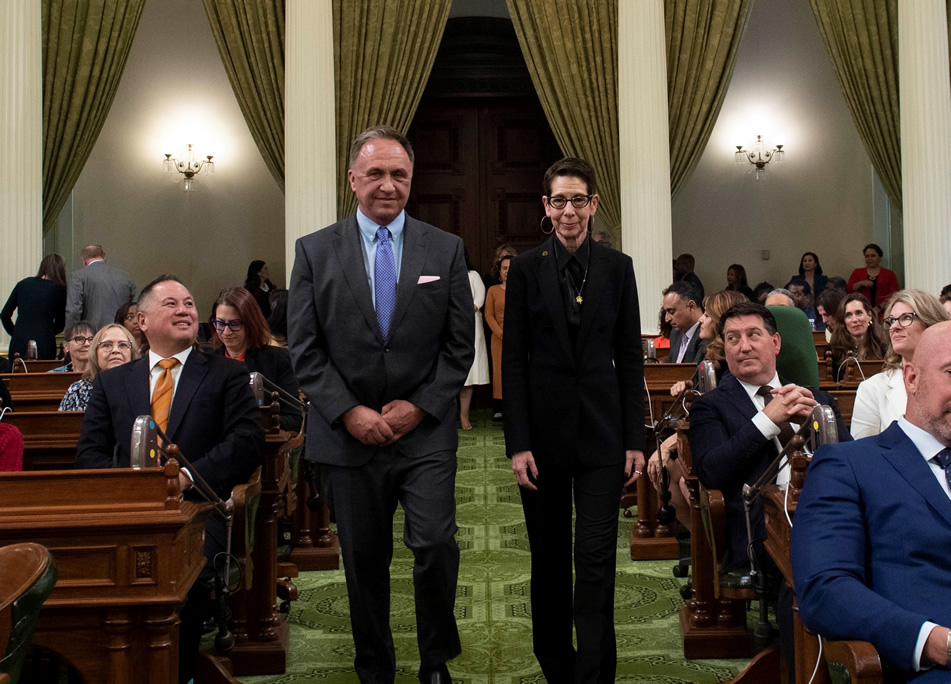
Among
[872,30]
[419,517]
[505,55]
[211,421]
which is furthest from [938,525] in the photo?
[505,55]

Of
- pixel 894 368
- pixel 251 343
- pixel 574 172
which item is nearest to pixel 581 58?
pixel 251 343

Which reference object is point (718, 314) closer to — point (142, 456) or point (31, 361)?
point (142, 456)

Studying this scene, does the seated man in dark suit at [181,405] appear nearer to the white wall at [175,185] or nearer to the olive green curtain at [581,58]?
the olive green curtain at [581,58]

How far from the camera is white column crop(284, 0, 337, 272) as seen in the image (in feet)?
28.4

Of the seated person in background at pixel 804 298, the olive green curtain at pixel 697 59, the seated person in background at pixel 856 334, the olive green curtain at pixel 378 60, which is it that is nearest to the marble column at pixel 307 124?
the olive green curtain at pixel 378 60

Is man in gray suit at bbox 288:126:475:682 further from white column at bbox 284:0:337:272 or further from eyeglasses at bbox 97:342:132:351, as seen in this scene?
white column at bbox 284:0:337:272

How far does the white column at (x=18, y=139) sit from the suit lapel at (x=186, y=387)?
19.2 feet

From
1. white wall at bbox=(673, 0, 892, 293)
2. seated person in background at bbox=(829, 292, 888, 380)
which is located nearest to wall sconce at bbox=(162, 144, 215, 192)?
white wall at bbox=(673, 0, 892, 293)

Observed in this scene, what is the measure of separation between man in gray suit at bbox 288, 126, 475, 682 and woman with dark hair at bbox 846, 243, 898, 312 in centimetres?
819

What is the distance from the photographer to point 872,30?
9.53 m

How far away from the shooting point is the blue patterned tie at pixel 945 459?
6.43 feet

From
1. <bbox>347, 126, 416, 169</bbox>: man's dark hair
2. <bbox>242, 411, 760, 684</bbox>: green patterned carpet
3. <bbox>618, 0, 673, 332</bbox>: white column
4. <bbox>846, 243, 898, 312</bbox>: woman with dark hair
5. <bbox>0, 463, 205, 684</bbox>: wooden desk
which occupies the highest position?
<bbox>618, 0, 673, 332</bbox>: white column

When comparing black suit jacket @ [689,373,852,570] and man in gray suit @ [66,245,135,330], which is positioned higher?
man in gray suit @ [66,245,135,330]

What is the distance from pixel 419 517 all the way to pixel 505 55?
30.6ft
